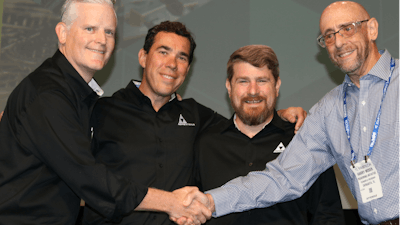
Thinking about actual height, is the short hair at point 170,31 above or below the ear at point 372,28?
above

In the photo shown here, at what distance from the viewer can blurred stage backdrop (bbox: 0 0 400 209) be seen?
3988 mm

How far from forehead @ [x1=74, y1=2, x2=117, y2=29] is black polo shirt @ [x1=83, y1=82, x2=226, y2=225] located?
0.65 m

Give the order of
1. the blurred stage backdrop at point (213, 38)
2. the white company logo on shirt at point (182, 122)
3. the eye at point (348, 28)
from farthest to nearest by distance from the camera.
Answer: the blurred stage backdrop at point (213, 38)
the white company logo on shirt at point (182, 122)
the eye at point (348, 28)

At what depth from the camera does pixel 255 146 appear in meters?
2.43

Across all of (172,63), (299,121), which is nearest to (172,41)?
(172,63)

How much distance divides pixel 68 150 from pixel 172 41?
4.36 ft

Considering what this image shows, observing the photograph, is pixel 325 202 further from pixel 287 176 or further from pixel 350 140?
pixel 350 140

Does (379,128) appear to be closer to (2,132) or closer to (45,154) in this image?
(45,154)

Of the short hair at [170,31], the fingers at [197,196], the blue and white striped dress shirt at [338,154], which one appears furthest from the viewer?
the short hair at [170,31]

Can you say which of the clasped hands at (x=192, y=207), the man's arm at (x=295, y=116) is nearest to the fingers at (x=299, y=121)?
the man's arm at (x=295, y=116)

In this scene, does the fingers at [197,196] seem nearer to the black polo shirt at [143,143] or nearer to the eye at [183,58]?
the black polo shirt at [143,143]

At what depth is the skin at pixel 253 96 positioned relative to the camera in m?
2.51

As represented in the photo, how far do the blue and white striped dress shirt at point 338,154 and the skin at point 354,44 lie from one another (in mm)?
79

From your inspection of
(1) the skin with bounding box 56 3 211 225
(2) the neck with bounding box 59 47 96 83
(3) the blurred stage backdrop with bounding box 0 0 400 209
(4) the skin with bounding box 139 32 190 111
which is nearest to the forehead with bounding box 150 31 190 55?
(4) the skin with bounding box 139 32 190 111
